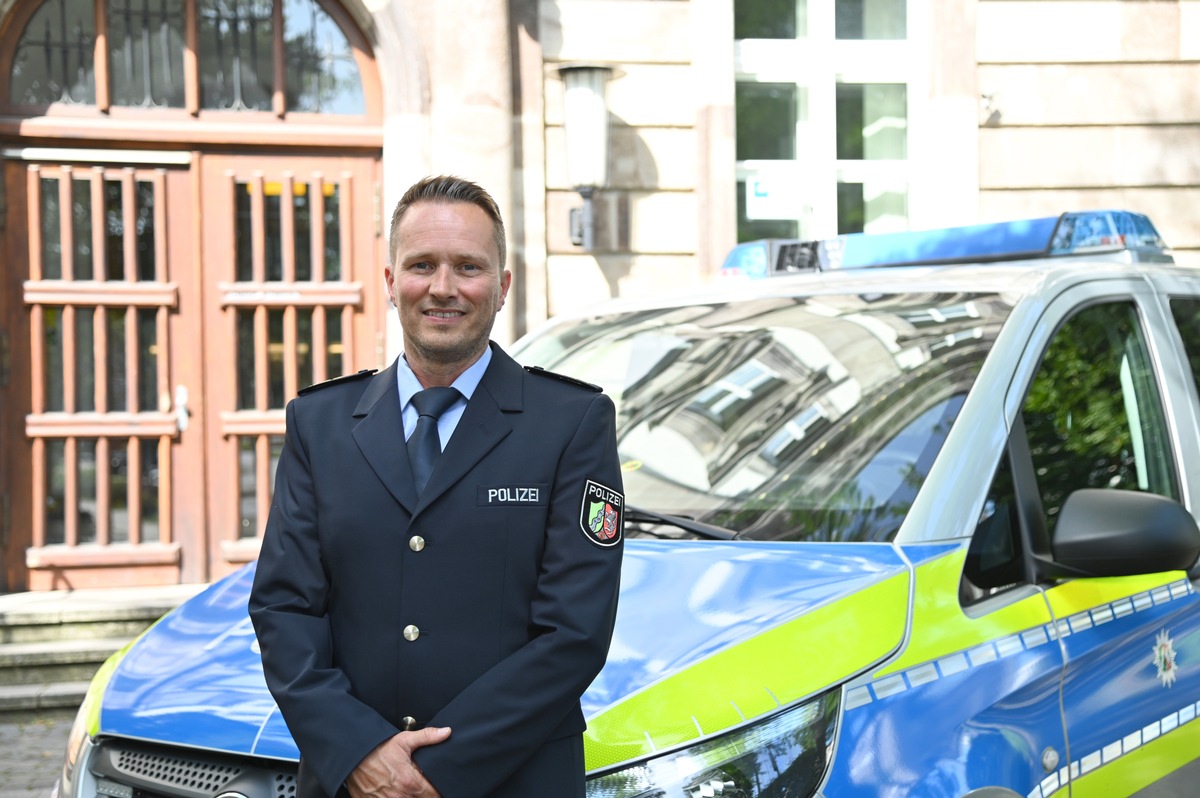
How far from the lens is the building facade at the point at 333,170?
23.3ft

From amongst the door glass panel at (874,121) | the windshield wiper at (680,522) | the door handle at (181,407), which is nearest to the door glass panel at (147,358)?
the door handle at (181,407)

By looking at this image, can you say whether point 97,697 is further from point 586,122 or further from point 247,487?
point 586,122

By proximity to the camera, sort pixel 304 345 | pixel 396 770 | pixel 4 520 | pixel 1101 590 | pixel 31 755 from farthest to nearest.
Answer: pixel 304 345, pixel 4 520, pixel 31 755, pixel 1101 590, pixel 396 770

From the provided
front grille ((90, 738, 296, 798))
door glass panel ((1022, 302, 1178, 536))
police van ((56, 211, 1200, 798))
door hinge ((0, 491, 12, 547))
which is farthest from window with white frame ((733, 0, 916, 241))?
front grille ((90, 738, 296, 798))

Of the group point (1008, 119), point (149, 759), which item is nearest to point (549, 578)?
point (149, 759)

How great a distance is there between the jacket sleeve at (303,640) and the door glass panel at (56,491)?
5.69m

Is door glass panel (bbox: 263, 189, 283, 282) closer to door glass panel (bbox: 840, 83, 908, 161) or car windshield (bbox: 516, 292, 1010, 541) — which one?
door glass panel (bbox: 840, 83, 908, 161)

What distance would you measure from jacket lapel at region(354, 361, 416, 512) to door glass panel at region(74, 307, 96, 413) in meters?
5.68

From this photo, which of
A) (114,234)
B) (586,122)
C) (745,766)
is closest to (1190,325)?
(745,766)

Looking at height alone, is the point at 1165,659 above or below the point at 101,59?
below

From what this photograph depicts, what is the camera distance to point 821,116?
8305 mm

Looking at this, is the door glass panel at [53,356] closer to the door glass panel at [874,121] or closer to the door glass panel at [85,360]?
the door glass panel at [85,360]

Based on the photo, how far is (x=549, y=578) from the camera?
6.00ft

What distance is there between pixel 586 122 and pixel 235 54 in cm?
201
